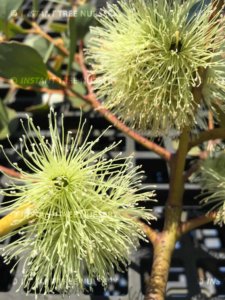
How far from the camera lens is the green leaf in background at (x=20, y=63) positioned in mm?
A: 810

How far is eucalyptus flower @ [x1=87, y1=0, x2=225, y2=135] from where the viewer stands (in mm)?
667

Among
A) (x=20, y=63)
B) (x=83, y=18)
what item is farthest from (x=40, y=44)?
(x=20, y=63)

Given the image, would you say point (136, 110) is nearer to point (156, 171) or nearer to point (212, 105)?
point (212, 105)

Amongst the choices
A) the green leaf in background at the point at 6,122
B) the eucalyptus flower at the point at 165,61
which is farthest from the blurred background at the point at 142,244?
the eucalyptus flower at the point at 165,61

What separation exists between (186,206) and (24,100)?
498mm

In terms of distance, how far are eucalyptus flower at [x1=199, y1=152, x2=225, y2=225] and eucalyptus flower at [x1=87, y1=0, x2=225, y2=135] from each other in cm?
11

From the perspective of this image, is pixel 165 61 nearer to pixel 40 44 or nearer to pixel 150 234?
pixel 150 234

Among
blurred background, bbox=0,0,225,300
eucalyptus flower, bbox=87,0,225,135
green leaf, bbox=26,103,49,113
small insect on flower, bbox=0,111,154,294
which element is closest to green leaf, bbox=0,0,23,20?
blurred background, bbox=0,0,225,300

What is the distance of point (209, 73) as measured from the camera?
0.69m

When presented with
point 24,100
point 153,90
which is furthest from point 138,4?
point 24,100

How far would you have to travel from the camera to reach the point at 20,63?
84cm

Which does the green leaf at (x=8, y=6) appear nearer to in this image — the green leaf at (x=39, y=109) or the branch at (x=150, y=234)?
the green leaf at (x=39, y=109)

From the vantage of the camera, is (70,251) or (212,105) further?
(212,105)

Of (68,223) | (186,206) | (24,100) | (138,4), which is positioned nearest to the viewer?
(68,223)
